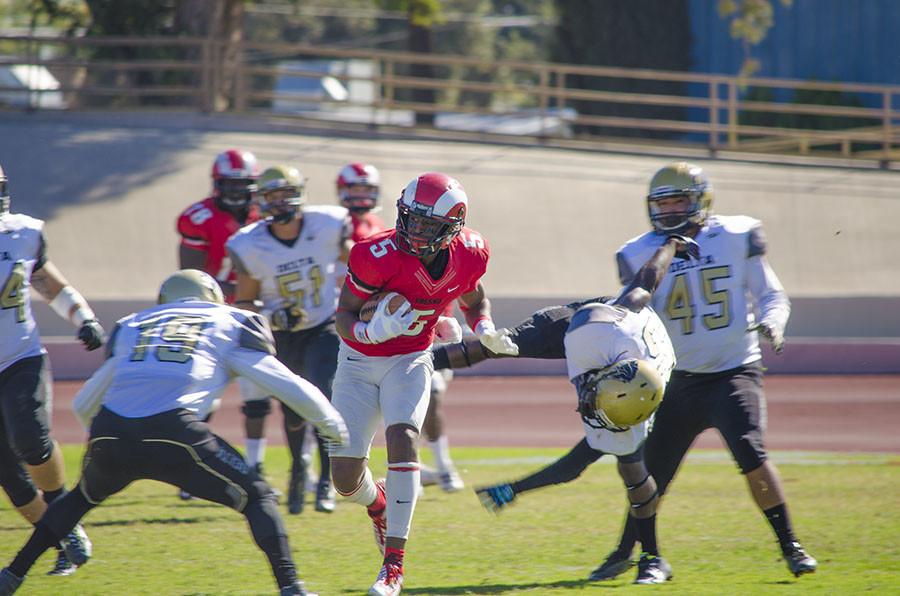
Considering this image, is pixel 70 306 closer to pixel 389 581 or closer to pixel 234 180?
pixel 389 581

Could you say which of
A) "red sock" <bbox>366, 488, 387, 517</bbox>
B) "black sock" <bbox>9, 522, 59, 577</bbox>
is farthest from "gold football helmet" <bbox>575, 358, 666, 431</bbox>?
"black sock" <bbox>9, 522, 59, 577</bbox>

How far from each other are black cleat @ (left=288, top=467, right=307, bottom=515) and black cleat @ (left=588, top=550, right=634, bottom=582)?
2.60m

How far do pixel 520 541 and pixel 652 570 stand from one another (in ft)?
4.56

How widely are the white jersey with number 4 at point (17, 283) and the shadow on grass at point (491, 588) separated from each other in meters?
2.39

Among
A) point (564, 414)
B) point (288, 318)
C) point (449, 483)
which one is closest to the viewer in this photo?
point (288, 318)

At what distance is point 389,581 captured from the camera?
19.6ft

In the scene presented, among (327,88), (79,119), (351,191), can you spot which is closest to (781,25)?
(327,88)

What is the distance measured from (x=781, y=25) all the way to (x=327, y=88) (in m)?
9.88

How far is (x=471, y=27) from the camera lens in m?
45.0

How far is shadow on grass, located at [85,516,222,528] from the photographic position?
8.34 meters

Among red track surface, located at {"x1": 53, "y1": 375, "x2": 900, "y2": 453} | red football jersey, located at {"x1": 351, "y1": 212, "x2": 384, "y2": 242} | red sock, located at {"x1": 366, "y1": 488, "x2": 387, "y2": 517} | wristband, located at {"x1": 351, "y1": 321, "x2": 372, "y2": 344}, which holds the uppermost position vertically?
red football jersey, located at {"x1": 351, "y1": 212, "x2": 384, "y2": 242}

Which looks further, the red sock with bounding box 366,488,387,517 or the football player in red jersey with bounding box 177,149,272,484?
the football player in red jersey with bounding box 177,149,272,484

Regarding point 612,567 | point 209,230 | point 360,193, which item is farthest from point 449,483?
point 612,567

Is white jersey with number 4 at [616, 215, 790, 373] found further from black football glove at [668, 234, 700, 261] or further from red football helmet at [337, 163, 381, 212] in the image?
red football helmet at [337, 163, 381, 212]
